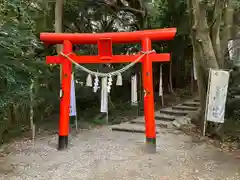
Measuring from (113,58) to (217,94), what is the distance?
2554 mm

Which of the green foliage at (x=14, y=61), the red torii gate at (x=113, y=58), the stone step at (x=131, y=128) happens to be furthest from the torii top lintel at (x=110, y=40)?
the stone step at (x=131, y=128)

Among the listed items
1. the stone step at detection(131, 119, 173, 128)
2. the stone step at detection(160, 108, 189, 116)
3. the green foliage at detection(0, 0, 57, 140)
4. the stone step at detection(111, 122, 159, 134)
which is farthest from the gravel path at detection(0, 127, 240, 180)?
the stone step at detection(160, 108, 189, 116)

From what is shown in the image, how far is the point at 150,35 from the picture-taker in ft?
19.7

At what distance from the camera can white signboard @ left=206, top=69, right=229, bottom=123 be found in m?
6.75

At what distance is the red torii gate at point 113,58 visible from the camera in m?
5.95

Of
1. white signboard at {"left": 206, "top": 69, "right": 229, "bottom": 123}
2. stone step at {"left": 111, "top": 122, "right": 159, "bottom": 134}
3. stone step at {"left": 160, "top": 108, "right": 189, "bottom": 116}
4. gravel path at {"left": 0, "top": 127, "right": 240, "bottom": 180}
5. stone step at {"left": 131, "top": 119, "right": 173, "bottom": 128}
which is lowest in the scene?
gravel path at {"left": 0, "top": 127, "right": 240, "bottom": 180}

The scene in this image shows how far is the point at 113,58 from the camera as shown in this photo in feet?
20.4

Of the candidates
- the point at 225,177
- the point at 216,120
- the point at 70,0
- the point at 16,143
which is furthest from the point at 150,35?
the point at 70,0

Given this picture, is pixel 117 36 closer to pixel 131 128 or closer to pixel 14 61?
pixel 14 61

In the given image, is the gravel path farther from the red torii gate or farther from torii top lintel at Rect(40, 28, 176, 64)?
torii top lintel at Rect(40, 28, 176, 64)

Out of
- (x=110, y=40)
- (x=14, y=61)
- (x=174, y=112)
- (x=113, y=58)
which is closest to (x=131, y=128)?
(x=174, y=112)

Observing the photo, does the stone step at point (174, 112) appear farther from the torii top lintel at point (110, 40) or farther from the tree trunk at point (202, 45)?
the torii top lintel at point (110, 40)

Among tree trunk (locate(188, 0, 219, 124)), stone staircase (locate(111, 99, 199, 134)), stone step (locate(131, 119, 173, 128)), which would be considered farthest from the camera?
stone step (locate(131, 119, 173, 128))

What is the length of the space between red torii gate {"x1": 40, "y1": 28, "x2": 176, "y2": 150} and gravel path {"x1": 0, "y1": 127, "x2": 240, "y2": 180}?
0.48 m
